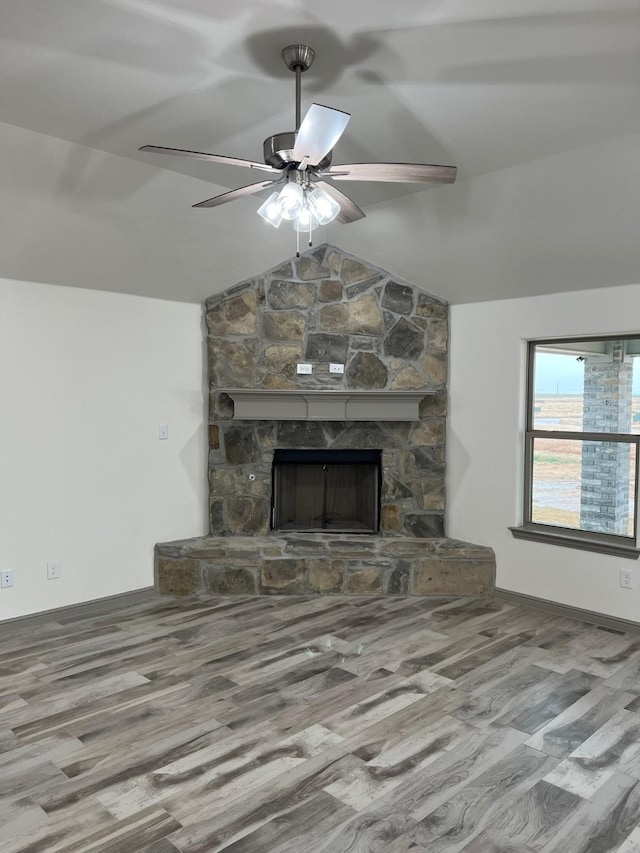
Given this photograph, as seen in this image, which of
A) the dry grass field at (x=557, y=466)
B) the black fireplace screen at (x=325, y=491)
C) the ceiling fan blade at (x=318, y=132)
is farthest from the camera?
the black fireplace screen at (x=325, y=491)

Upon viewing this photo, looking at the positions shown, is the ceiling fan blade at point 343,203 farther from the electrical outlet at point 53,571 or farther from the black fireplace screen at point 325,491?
the electrical outlet at point 53,571

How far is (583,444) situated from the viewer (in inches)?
179

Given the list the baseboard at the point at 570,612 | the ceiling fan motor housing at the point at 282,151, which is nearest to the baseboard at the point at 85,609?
the baseboard at the point at 570,612

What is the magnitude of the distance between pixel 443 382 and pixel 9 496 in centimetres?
327

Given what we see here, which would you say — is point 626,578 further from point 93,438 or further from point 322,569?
point 93,438

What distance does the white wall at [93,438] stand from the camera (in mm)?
4152

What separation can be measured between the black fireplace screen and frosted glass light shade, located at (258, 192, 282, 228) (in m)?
2.64

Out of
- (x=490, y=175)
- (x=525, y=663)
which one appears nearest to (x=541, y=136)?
(x=490, y=175)

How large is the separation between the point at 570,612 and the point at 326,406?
2307 millimetres

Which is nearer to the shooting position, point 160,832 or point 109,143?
point 160,832

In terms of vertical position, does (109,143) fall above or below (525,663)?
above

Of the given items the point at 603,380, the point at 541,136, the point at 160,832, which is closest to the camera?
the point at 160,832

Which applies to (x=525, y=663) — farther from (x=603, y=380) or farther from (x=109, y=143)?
(x=109, y=143)

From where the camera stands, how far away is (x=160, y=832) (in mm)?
2273
